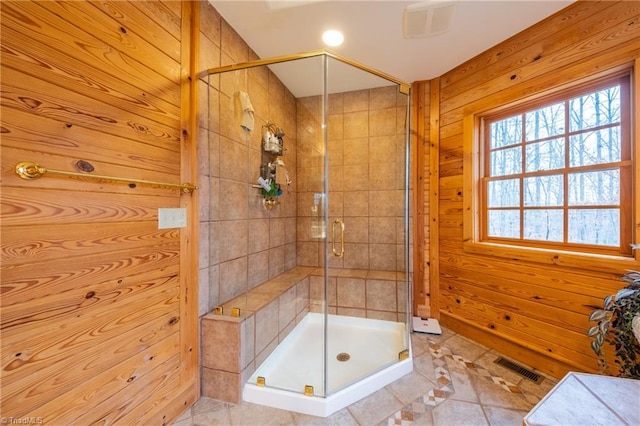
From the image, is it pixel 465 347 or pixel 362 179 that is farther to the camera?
pixel 362 179

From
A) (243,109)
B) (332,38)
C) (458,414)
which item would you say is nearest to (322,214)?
(243,109)

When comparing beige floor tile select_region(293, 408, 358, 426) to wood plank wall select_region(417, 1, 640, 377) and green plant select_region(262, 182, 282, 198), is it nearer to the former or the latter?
wood plank wall select_region(417, 1, 640, 377)

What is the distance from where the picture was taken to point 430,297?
100 inches

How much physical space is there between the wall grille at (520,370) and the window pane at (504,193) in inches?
49.4

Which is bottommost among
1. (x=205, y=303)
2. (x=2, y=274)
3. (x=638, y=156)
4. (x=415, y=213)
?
(x=205, y=303)

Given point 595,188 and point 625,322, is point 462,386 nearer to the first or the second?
point 625,322

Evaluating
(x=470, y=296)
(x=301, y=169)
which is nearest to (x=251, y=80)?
(x=301, y=169)

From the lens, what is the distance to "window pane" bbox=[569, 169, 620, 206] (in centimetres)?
155

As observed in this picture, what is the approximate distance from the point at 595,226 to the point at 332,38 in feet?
7.65

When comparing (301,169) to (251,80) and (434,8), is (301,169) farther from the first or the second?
(434,8)

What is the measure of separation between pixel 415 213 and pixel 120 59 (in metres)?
2.57

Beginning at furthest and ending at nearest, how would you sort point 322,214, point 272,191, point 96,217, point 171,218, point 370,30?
point 322,214 < point 272,191 < point 370,30 < point 171,218 < point 96,217

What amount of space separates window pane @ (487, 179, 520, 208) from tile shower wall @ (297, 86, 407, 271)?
77cm

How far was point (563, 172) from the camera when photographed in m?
1.76
